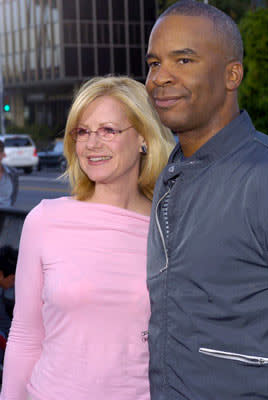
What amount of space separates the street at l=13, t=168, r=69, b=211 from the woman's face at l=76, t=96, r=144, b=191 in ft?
48.3

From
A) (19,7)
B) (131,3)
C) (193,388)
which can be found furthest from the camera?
(19,7)

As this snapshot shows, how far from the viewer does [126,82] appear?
2.50m

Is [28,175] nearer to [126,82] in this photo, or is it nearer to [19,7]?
[126,82]

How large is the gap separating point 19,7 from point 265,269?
215 feet

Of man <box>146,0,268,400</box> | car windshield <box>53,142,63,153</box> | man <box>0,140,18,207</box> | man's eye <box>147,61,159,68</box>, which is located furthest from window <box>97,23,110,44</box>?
man <box>146,0,268,400</box>

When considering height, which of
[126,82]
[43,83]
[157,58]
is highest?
[157,58]

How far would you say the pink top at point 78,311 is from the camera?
86.7 inches

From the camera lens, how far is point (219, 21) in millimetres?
1631

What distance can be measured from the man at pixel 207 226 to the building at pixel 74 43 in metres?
56.2

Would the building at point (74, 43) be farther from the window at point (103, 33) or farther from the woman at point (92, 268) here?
the woman at point (92, 268)

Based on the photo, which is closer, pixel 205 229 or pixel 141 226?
pixel 205 229

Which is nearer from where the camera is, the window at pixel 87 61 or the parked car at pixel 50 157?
the parked car at pixel 50 157

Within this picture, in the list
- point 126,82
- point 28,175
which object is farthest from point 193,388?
point 28,175

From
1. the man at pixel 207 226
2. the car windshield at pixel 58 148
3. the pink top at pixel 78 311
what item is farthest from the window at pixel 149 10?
the man at pixel 207 226
